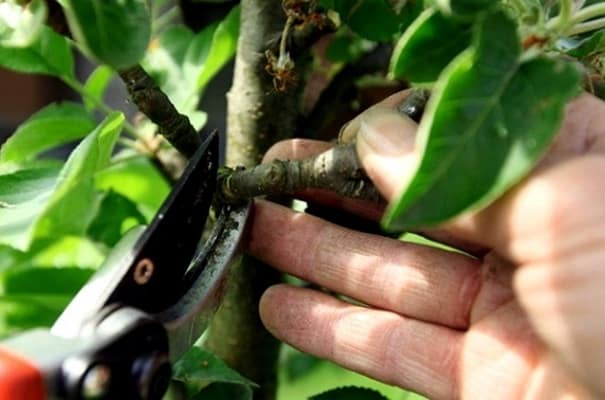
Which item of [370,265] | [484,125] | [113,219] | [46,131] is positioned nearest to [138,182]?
[113,219]

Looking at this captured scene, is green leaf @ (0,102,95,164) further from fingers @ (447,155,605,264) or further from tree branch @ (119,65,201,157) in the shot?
fingers @ (447,155,605,264)

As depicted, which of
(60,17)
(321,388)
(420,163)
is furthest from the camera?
(321,388)

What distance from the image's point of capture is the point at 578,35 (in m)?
0.54

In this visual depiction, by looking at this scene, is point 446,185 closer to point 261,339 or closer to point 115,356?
point 115,356

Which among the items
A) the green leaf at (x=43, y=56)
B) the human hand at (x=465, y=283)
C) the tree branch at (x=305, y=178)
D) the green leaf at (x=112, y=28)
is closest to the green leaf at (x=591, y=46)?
the human hand at (x=465, y=283)

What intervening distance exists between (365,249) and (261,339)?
0.45 feet

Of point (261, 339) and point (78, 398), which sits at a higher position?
point (78, 398)

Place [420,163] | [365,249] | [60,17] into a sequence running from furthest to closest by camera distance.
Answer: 1. [365,249]
2. [60,17]
3. [420,163]

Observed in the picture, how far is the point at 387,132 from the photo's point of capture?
501 mm

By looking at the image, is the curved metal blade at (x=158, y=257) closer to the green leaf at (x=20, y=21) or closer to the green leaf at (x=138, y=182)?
the green leaf at (x=20, y=21)

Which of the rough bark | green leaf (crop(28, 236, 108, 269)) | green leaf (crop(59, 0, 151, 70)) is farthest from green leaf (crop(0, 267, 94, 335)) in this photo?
green leaf (crop(59, 0, 151, 70))

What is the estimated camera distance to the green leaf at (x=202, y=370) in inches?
22.8

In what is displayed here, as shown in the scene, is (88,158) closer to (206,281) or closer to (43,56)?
(206,281)

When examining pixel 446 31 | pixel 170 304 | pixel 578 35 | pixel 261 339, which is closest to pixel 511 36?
pixel 446 31
